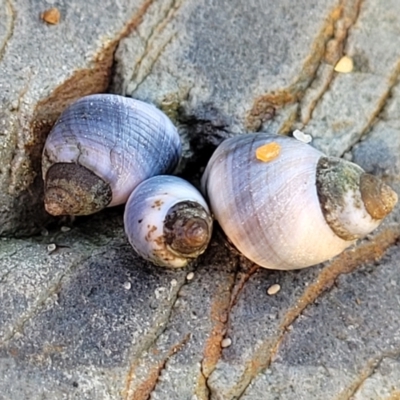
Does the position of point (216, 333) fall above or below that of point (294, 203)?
below

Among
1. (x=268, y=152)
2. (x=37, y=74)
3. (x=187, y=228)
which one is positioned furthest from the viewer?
(x=37, y=74)

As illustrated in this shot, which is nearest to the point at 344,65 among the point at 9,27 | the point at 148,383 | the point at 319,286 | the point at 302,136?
the point at 302,136

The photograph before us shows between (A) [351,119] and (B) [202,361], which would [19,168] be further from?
(A) [351,119]

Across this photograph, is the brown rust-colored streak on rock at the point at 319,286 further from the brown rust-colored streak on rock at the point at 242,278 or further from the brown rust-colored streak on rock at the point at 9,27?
the brown rust-colored streak on rock at the point at 9,27

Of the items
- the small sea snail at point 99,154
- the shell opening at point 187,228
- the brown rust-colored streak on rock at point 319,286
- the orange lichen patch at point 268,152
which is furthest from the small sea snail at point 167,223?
the brown rust-colored streak on rock at point 319,286

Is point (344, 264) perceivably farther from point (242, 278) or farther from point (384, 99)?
point (384, 99)

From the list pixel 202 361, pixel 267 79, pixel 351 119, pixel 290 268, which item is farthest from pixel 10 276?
pixel 351 119
